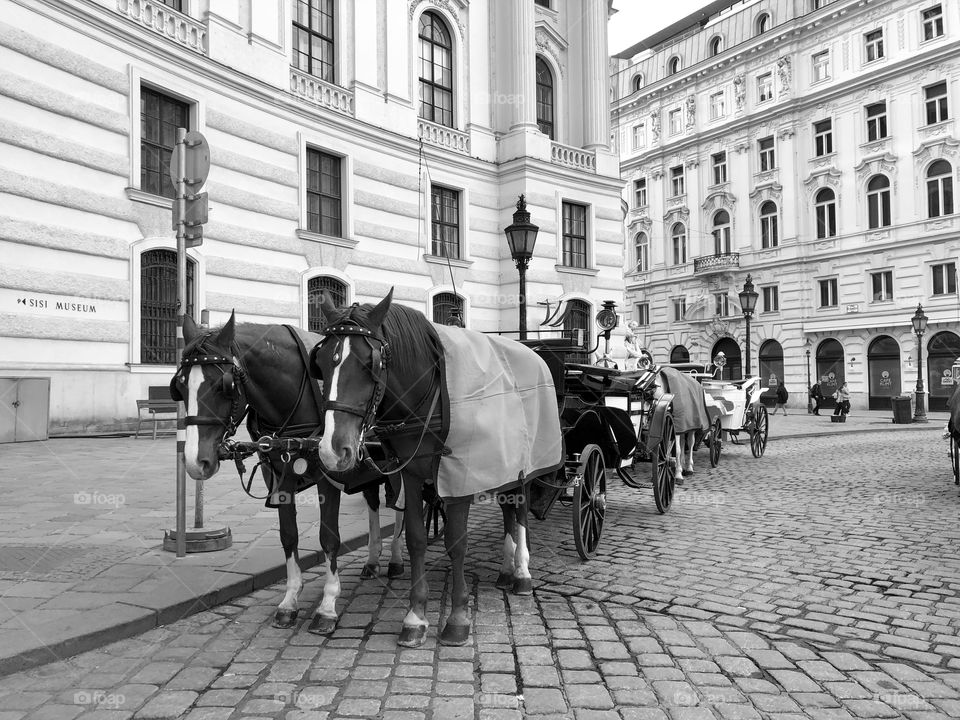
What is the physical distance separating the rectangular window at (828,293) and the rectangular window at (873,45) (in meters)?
10.7

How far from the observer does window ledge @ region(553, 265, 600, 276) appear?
2327cm

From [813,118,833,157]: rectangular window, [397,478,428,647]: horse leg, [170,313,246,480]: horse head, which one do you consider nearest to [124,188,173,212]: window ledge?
[170,313,246,480]: horse head

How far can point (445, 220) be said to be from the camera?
2123 centimetres

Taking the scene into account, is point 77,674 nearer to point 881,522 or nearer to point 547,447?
point 547,447

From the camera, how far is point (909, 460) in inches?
519

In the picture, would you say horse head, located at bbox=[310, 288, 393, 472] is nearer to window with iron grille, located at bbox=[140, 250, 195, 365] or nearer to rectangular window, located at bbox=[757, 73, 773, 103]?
window with iron grille, located at bbox=[140, 250, 195, 365]

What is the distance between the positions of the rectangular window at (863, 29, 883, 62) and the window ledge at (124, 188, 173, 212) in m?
34.2

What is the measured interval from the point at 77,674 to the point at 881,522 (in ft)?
23.7

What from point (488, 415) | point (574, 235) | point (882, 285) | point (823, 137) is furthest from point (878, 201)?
point (488, 415)

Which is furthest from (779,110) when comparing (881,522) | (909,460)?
(881,522)

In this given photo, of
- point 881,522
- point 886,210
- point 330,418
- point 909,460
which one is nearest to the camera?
point 330,418

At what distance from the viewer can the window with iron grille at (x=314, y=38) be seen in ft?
59.1

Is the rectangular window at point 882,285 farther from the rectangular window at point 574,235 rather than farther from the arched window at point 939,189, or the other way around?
the rectangular window at point 574,235

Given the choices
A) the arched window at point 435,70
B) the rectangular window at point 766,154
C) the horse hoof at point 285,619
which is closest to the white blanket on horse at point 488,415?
the horse hoof at point 285,619
